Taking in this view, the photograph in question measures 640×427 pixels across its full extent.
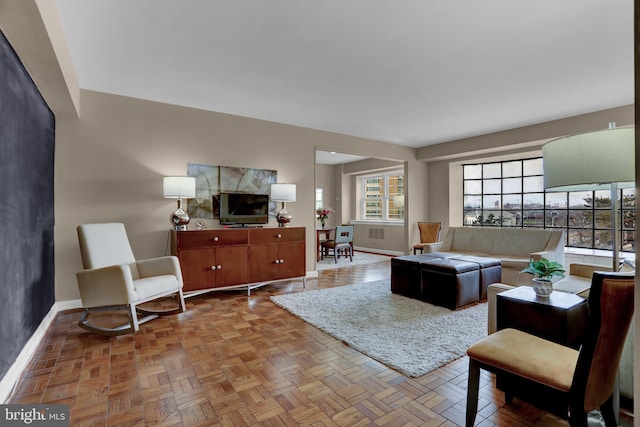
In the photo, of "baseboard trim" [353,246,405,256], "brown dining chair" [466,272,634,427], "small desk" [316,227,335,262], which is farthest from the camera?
"baseboard trim" [353,246,405,256]

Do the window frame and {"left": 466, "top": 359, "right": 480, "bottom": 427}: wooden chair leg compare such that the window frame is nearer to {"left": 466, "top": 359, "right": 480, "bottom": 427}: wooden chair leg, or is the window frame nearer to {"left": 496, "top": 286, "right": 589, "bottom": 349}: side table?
{"left": 496, "top": 286, "right": 589, "bottom": 349}: side table

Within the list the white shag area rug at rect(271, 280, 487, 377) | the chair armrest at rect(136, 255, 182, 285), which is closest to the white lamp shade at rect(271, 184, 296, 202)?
the white shag area rug at rect(271, 280, 487, 377)

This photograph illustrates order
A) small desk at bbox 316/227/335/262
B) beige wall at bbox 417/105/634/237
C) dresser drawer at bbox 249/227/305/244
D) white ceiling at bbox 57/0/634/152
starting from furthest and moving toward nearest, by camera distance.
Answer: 1. small desk at bbox 316/227/335/262
2. beige wall at bbox 417/105/634/237
3. dresser drawer at bbox 249/227/305/244
4. white ceiling at bbox 57/0/634/152

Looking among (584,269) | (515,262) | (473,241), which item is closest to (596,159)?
(584,269)

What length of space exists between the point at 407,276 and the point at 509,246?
2105 mm

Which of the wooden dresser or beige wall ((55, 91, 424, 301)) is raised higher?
beige wall ((55, 91, 424, 301))

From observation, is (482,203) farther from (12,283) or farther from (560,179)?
(12,283)

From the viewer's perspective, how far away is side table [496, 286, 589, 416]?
1.62 metres

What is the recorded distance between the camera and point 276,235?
426cm

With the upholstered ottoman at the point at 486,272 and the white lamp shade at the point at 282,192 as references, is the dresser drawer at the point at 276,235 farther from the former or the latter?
the upholstered ottoman at the point at 486,272

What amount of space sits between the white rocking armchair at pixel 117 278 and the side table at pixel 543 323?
112 inches

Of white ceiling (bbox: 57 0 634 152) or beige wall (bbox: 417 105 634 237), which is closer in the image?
white ceiling (bbox: 57 0 634 152)

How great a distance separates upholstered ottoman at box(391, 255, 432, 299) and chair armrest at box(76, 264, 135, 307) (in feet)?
9.44

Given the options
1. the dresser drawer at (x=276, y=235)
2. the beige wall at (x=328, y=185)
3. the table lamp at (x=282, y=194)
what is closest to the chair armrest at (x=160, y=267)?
the dresser drawer at (x=276, y=235)
